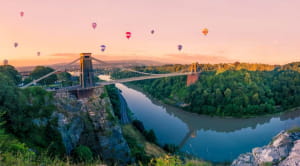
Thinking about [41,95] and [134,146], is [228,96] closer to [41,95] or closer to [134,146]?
[134,146]

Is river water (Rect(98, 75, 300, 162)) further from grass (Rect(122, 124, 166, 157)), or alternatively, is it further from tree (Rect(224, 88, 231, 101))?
tree (Rect(224, 88, 231, 101))

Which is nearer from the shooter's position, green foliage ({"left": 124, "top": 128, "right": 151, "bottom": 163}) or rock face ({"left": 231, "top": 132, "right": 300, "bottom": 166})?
rock face ({"left": 231, "top": 132, "right": 300, "bottom": 166})

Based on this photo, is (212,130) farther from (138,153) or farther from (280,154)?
(280,154)

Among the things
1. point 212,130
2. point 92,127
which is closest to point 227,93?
point 212,130

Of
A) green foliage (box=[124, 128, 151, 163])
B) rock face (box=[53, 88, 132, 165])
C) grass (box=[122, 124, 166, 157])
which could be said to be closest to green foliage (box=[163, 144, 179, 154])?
grass (box=[122, 124, 166, 157])

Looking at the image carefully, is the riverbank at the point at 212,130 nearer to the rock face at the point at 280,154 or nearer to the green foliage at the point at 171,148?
the green foliage at the point at 171,148

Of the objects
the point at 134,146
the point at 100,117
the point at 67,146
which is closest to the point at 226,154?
the point at 134,146
